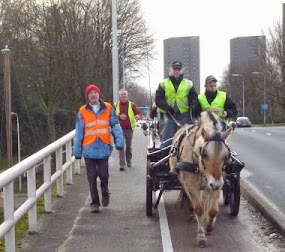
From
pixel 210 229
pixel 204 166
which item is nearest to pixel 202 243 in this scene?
pixel 210 229

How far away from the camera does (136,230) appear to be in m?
7.39

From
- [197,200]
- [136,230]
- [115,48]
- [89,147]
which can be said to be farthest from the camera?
[115,48]

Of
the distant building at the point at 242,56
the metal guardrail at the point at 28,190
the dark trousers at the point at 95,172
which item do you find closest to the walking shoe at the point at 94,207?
the dark trousers at the point at 95,172

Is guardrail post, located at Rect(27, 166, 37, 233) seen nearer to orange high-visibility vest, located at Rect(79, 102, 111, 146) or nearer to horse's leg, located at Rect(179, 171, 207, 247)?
orange high-visibility vest, located at Rect(79, 102, 111, 146)

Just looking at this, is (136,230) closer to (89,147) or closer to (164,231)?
(164,231)

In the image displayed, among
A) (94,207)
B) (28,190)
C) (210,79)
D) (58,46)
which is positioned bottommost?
(94,207)

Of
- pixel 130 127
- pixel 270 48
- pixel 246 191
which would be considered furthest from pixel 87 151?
pixel 270 48

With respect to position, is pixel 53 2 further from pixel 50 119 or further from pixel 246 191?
pixel 246 191

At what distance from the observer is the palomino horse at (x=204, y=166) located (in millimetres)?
6016

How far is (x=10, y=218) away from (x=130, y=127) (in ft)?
24.8

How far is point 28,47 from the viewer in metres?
35.2

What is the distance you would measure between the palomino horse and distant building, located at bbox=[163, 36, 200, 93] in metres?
5.52

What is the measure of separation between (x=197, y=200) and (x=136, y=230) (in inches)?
48.1

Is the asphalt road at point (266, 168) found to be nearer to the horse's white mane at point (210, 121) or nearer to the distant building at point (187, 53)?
the distant building at point (187, 53)
